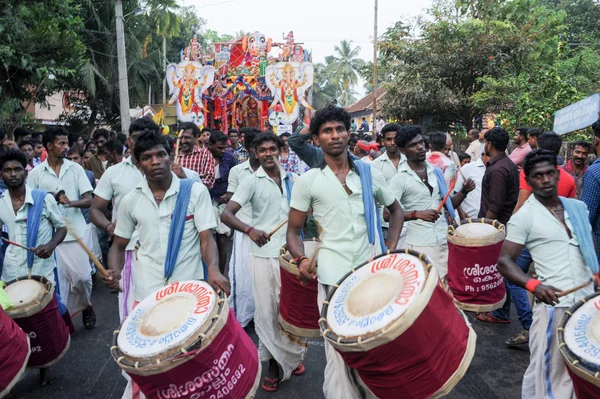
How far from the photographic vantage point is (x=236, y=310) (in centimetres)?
550

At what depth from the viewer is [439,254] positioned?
16.9 feet

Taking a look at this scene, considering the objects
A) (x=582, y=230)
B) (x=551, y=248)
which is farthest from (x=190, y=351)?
(x=582, y=230)

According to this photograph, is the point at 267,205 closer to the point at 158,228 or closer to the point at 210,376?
the point at 158,228

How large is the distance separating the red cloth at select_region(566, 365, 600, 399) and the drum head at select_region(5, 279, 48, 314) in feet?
11.6

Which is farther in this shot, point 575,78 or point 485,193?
point 575,78

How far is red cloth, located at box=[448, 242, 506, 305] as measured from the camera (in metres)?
4.71

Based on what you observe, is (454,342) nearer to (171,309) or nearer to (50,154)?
(171,309)

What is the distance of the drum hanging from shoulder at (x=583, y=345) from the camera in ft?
7.98

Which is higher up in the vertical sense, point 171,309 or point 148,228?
point 148,228

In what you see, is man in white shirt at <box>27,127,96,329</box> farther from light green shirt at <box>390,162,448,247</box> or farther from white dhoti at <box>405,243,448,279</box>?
white dhoti at <box>405,243,448,279</box>

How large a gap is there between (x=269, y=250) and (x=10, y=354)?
206 cm

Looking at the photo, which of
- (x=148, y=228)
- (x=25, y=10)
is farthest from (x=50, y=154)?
(x=25, y=10)

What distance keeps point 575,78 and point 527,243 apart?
1336 cm

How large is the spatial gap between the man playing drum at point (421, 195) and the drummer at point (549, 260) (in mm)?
1588
